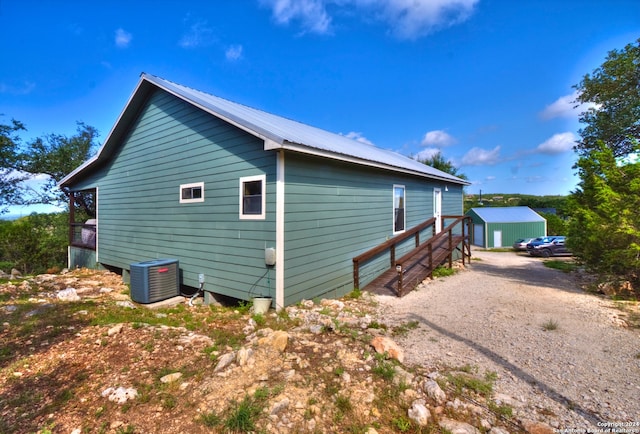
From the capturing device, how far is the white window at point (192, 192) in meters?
6.58

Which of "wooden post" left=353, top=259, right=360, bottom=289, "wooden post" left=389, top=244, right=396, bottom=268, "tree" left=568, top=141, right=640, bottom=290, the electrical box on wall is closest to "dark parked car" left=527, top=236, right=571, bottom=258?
"tree" left=568, top=141, right=640, bottom=290

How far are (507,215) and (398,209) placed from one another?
22.8m

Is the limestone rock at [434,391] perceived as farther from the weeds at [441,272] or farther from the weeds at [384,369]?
the weeds at [441,272]

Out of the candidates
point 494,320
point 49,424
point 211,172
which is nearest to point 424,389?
point 494,320

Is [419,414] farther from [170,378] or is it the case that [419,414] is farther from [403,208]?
[403,208]

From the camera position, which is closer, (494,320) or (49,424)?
(49,424)

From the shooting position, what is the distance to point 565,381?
9.99 ft

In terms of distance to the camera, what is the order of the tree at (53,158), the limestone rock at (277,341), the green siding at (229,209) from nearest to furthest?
the limestone rock at (277,341), the green siding at (229,209), the tree at (53,158)

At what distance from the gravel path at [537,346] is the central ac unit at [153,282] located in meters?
4.85

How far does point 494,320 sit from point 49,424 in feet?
19.6

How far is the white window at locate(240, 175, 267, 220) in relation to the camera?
538 cm

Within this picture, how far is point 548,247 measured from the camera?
18859mm

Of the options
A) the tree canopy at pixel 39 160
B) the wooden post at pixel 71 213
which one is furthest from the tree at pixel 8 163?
the wooden post at pixel 71 213

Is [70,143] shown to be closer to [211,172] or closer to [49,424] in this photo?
[211,172]
